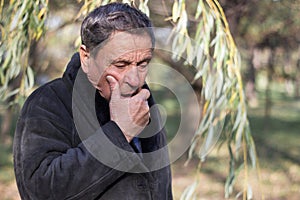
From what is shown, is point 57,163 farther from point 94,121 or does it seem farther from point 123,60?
point 123,60

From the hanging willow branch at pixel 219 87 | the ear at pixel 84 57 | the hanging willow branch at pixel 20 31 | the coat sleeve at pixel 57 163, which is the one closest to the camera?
the coat sleeve at pixel 57 163

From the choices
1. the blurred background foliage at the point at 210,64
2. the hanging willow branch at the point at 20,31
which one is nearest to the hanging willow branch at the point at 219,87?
the blurred background foliage at the point at 210,64

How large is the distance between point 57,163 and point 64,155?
0.12 ft

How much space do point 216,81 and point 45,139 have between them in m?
1.33

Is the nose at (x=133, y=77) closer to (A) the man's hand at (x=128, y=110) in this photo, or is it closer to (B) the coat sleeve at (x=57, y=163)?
(A) the man's hand at (x=128, y=110)

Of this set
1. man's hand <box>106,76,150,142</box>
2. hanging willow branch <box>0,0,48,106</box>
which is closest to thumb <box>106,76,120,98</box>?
man's hand <box>106,76,150,142</box>

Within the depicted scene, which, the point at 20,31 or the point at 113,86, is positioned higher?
the point at 113,86

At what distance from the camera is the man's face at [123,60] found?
1.90 m

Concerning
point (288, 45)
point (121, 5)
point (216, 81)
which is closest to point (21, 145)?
point (121, 5)

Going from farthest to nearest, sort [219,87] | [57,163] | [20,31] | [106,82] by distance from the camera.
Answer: [20,31], [219,87], [106,82], [57,163]

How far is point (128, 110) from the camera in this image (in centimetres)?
185

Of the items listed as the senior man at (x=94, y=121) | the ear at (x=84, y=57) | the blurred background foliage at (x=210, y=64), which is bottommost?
the blurred background foliage at (x=210, y=64)

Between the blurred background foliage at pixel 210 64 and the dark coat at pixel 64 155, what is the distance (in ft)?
3.13

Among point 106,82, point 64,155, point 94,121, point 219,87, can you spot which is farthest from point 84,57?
point 219,87
